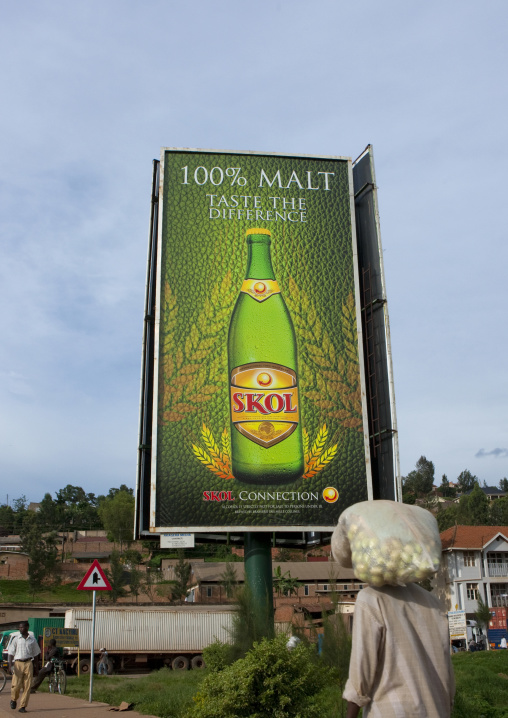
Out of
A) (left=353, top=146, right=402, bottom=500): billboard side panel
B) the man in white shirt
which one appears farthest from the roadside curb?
(left=353, top=146, right=402, bottom=500): billboard side panel

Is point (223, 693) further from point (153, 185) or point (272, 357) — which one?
point (153, 185)

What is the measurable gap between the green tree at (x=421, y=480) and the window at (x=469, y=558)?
9489 cm

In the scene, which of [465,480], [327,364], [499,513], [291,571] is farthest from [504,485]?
[327,364]

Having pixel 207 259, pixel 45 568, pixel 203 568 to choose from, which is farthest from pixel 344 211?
pixel 45 568

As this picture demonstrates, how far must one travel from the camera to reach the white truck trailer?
29781 millimetres

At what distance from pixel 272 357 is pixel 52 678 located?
28.6ft

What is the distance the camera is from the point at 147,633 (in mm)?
30109

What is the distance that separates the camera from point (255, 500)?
55.4ft

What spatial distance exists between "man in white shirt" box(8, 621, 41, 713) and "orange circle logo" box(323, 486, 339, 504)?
24.2 ft

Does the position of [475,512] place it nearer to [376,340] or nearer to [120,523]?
[120,523]

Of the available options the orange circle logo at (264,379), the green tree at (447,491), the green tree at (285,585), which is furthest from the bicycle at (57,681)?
the green tree at (447,491)

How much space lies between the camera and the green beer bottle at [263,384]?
56.5ft

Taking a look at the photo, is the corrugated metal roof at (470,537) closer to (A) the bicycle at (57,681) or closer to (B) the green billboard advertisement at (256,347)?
(B) the green billboard advertisement at (256,347)

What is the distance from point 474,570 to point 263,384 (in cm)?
3589
